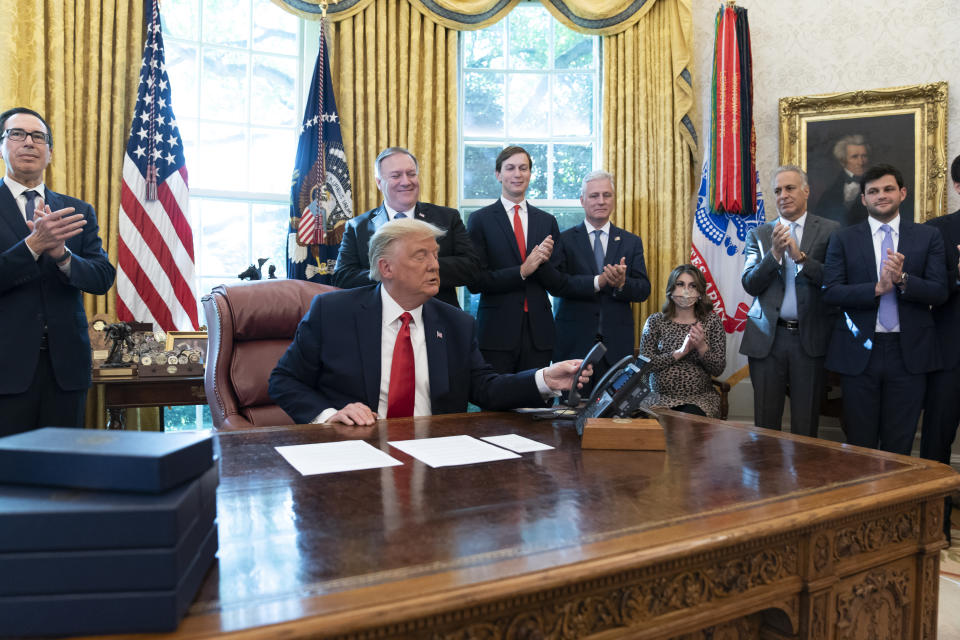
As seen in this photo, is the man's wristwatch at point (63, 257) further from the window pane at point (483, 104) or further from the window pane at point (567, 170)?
the window pane at point (567, 170)

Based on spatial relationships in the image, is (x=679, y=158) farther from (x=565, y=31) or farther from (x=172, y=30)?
(x=172, y=30)

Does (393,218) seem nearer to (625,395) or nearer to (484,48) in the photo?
(625,395)

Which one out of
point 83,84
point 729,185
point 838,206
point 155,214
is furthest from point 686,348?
point 83,84

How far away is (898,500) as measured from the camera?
4.91 ft

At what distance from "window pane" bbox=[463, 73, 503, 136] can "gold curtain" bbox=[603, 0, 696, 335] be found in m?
0.85

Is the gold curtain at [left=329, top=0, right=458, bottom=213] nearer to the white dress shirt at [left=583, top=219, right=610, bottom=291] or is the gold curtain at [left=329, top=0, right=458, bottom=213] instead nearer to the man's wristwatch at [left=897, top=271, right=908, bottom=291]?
the white dress shirt at [left=583, top=219, right=610, bottom=291]

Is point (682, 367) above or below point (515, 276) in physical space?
below

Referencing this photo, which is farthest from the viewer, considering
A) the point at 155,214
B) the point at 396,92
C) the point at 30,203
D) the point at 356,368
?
the point at 396,92

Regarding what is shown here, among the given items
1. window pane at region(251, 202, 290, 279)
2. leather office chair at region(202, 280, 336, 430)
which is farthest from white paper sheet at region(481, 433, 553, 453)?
window pane at region(251, 202, 290, 279)

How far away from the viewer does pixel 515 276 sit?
4.00 meters

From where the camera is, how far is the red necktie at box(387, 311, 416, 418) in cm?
241

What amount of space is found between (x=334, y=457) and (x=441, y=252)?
2385mm

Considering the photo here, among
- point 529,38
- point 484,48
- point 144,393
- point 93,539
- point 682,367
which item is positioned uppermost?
point 529,38

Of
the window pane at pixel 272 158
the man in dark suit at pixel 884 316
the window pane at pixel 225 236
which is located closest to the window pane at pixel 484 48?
the window pane at pixel 272 158
